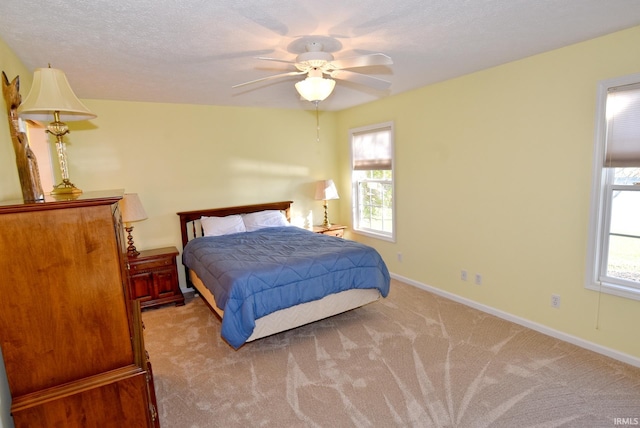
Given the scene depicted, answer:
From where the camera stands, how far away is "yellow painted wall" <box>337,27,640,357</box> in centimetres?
271

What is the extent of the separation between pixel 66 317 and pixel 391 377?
2.14 meters

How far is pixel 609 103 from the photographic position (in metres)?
2.58

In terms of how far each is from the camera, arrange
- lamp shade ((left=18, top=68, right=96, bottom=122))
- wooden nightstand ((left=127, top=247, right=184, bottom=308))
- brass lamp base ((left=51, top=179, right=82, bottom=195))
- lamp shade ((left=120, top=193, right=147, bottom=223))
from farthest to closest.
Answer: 1. wooden nightstand ((left=127, top=247, right=184, bottom=308))
2. lamp shade ((left=120, top=193, right=147, bottom=223))
3. brass lamp base ((left=51, top=179, right=82, bottom=195))
4. lamp shade ((left=18, top=68, right=96, bottom=122))

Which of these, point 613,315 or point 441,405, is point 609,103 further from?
point 441,405

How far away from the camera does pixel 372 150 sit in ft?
16.3

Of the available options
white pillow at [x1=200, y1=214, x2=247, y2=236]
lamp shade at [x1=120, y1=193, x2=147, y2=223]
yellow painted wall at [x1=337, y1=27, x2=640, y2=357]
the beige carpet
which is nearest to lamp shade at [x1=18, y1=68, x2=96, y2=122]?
the beige carpet

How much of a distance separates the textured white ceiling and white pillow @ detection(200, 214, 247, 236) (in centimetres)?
183

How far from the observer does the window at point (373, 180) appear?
15.5 ft

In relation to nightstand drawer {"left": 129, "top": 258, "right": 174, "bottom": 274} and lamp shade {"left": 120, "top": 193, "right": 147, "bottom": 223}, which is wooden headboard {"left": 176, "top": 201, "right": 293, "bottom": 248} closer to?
nightstand drawer {"left": 129, "top": 258, "right": 174, "bottom": 274}

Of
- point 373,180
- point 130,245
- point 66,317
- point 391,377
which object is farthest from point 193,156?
point 391,377

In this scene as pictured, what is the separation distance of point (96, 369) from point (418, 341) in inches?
98.9

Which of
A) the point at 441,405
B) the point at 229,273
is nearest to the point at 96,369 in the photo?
the point at 229,273

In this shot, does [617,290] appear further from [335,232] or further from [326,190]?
[326,190]

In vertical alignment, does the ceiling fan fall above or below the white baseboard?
above
